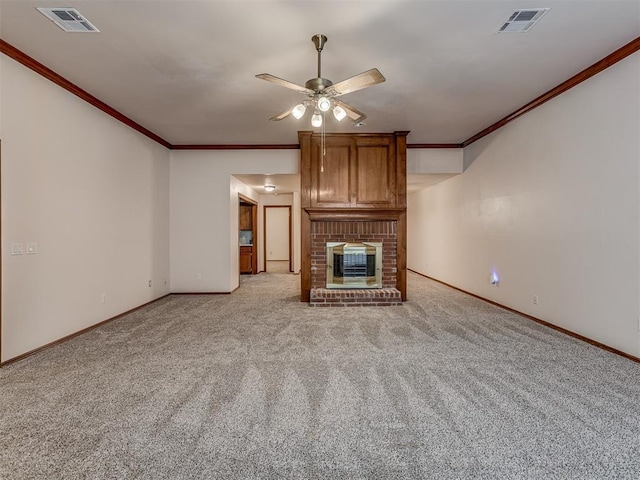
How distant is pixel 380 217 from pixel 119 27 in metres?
4.04

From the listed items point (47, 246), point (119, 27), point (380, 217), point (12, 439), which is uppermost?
point (119, 27)

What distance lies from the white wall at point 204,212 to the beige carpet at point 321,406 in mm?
2235

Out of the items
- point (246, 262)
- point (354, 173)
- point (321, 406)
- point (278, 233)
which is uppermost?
point (354, 173)

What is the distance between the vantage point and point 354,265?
5.41 m

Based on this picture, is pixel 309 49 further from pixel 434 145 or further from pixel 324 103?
pixel 434 145

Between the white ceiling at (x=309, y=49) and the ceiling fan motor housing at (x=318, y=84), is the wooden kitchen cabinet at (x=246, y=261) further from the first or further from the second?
the ceiling fan motor housing at (x=318, y=84)

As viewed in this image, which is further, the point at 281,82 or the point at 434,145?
the point at 434,145

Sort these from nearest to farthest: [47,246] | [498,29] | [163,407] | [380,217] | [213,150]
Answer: [163,407], [498,29], [47,246], [380,217], [213,150]

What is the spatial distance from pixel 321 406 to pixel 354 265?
3.40m

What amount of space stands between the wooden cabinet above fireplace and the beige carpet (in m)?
2.33

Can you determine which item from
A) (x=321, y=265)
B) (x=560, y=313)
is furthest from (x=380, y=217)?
(x=560, y=313)

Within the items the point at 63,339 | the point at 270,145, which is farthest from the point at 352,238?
the point at 63,339

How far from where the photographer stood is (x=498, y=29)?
2.59m

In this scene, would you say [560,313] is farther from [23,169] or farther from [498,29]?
[23,169]
